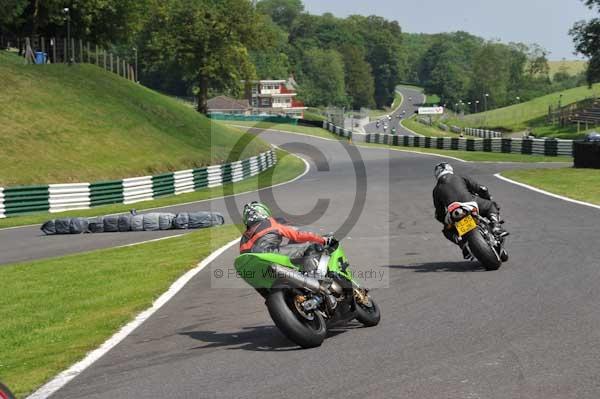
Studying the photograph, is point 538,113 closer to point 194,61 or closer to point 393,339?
point 194,61

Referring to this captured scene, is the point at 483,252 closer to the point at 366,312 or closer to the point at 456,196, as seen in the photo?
the point at 456,196

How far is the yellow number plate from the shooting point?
13273 mm

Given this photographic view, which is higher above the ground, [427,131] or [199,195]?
[427,131]

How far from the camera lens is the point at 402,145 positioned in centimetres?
7744

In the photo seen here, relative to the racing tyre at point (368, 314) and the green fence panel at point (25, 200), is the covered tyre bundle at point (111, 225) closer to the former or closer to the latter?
the green fence panel at point (25, 200)

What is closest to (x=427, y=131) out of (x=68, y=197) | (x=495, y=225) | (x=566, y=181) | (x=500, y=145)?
(x=500, y=145)

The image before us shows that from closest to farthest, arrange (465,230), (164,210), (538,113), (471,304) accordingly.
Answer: (471,304) → (465,230) → (164,210) → (538,113)

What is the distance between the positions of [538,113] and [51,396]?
431ft

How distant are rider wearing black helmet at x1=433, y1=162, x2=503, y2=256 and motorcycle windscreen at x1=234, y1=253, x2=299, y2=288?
5.37 meters

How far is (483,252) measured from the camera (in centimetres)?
1307

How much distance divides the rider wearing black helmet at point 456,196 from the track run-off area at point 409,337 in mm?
684

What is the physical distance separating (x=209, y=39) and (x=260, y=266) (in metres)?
89.0

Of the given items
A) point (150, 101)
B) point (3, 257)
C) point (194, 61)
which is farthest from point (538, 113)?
point (3, 257)

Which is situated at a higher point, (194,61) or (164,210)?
(194,61)
